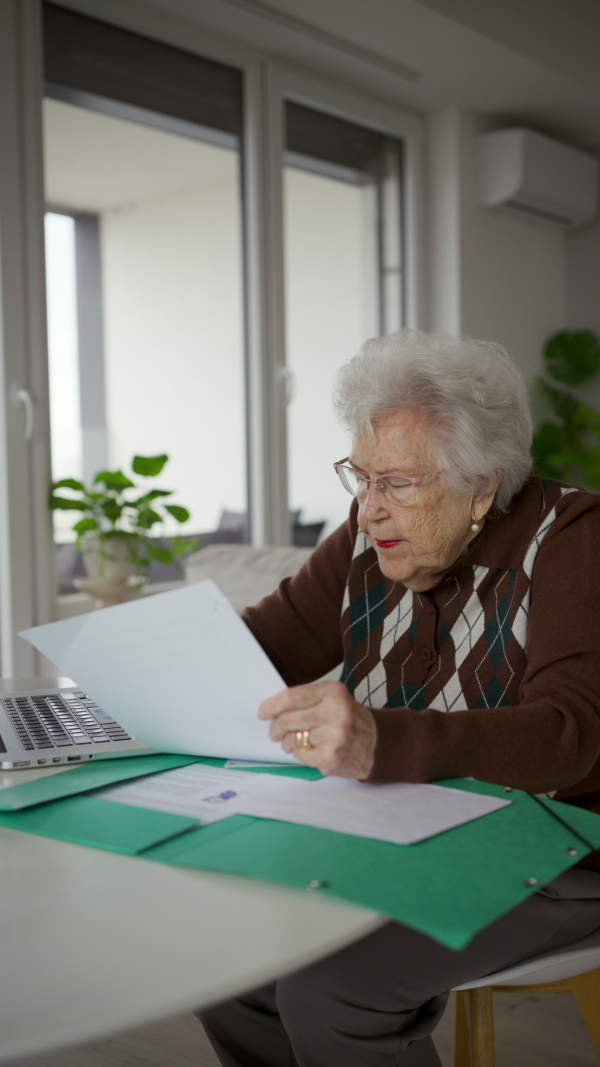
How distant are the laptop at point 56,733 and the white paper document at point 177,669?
52 millimetres

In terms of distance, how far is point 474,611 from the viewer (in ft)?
4.25

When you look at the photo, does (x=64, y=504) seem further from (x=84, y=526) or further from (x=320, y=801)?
(x=320, y=801)

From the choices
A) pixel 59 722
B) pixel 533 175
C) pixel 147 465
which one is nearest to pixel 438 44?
pixel 533 175

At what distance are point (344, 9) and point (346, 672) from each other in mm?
2556

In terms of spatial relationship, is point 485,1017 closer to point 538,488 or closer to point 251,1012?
point 251,1012

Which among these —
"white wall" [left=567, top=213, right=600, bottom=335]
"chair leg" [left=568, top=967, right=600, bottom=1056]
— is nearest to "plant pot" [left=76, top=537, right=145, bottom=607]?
"chair leg" [left=568, top=967, right=600, bottom=1056]

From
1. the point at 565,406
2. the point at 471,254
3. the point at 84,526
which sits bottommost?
the point at 84,526

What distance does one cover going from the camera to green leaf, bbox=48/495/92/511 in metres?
2.76

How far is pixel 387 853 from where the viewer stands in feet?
2.55

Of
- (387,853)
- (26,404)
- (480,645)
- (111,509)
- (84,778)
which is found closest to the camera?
(387,853)

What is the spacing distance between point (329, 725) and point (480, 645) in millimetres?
395

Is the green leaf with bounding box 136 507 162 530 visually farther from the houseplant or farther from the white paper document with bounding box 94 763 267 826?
the houseplant

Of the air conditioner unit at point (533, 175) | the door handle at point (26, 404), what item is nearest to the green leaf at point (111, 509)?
the door handle at point (26, 404)

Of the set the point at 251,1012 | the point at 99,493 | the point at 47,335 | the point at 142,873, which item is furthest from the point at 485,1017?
the point at 47,335
